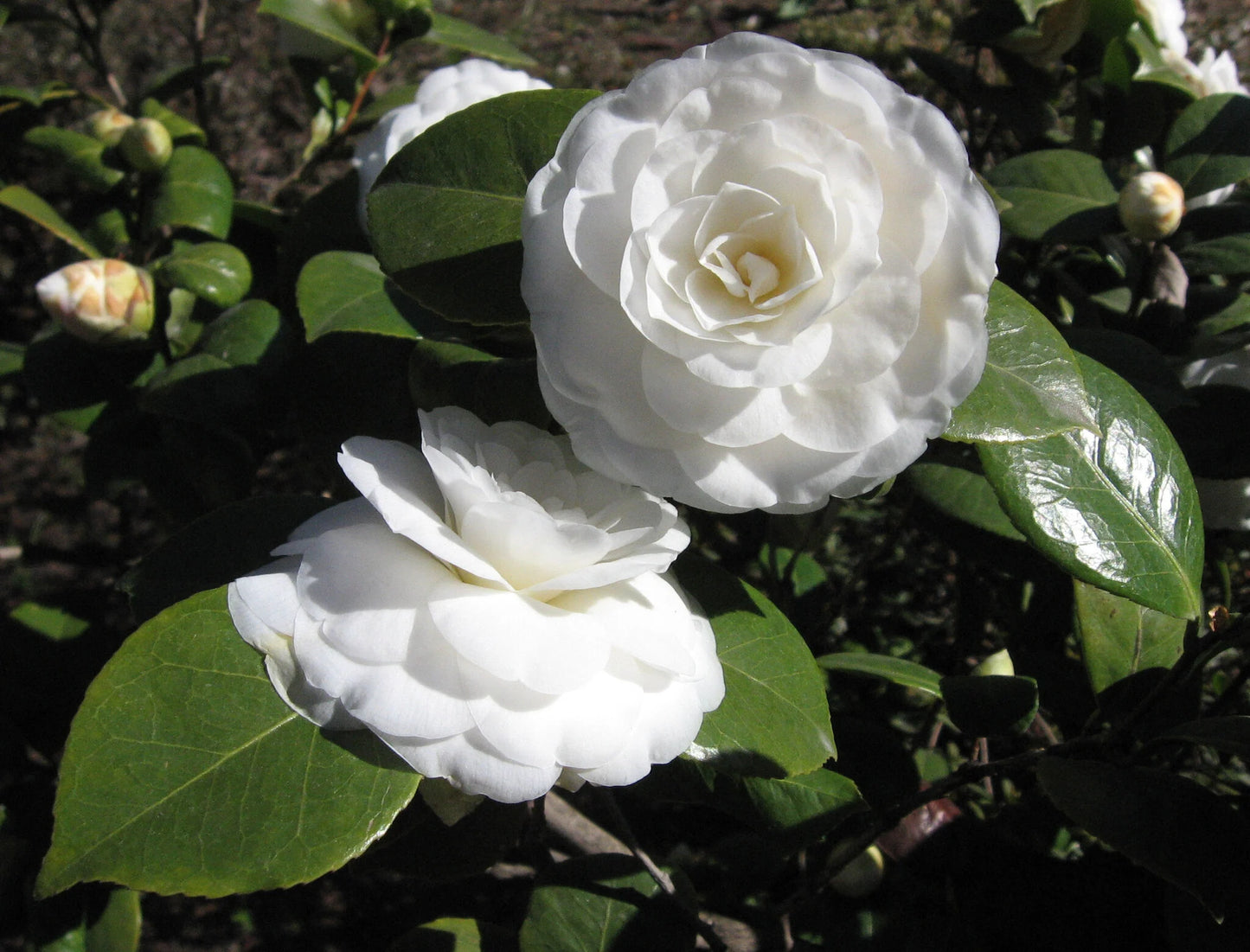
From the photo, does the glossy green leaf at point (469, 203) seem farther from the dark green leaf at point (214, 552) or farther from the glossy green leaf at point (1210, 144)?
the glossy green leaf at point (1210, 144)

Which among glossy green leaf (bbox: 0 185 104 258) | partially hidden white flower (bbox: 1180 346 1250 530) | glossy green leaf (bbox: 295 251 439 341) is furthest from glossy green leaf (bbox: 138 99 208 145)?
partially hidden white flower (bbox: 1180 346 1250 530)

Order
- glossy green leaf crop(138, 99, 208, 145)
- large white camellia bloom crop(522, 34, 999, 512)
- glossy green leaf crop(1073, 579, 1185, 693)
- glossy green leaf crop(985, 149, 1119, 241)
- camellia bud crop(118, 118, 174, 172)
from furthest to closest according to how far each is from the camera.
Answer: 1. glossy green leaf crop(138, 99, 208, 145)
2. camellia bud crop(118, 118, 174, 172)
3. glossy green leaf crop(985, 149, 1119, 241)
4. glossy green leaf crop(1073, 579, 1185, 693)
5. large white camellia bloom crop(522, 34, 999, 512)

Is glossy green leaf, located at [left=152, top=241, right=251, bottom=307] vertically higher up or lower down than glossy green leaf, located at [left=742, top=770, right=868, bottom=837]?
higher up

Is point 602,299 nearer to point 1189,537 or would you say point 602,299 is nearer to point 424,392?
point 424,392

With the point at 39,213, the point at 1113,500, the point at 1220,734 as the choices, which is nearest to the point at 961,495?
the point at 1113,500

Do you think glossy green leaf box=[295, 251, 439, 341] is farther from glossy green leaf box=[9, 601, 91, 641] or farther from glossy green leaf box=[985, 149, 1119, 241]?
glossy green leaf box=[9, 601, 91, 641]

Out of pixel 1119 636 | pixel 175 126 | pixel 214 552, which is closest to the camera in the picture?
pixel 214 552

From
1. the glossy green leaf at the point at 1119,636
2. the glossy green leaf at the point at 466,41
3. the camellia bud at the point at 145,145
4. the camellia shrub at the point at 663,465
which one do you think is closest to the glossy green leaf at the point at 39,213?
the camellia shrub at the point at 663,465

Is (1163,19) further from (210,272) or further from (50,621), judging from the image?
(50,621)
